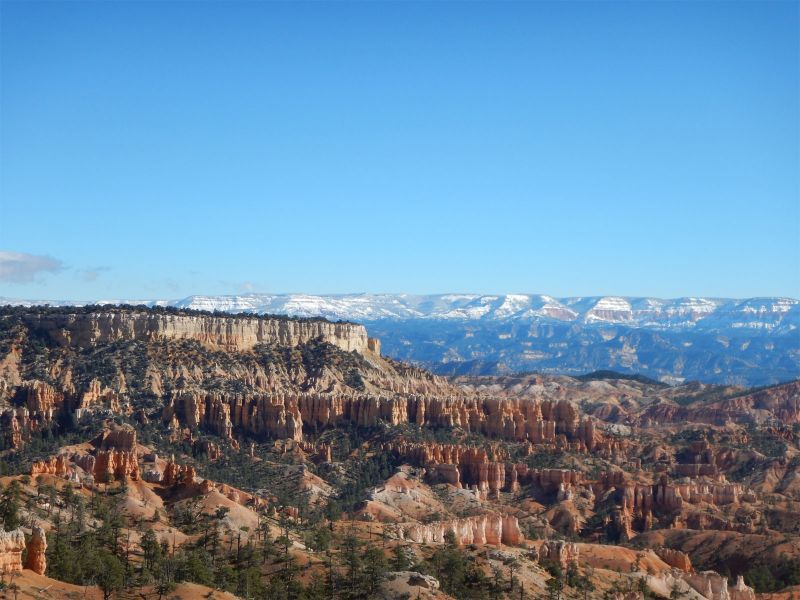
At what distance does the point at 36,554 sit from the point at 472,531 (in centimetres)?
4932

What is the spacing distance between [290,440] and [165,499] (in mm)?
67233

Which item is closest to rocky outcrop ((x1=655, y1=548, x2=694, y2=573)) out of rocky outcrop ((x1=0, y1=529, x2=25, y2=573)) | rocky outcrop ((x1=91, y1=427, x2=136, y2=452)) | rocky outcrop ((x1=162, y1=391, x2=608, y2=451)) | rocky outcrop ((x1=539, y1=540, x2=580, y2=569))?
rocky outcrop ((x1=539, y1=540, x2=580, y2=569))

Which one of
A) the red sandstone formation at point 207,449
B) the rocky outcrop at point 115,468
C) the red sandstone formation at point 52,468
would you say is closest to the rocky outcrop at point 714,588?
the rocky outcrop at point 115,468

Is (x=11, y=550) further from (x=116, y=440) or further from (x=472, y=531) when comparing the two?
(x=116, y=440)

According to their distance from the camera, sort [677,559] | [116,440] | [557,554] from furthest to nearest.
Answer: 1. [116,440]
2. [677,559]
3. [557,554]

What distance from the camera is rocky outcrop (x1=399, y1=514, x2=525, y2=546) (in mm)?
113938

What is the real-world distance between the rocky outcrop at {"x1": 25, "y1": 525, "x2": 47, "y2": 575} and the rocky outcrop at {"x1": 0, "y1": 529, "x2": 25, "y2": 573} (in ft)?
6.78

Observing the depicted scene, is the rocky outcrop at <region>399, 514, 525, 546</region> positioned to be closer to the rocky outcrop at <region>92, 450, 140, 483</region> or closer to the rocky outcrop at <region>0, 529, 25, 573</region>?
the rocky outcrop at <region>92, 450, 140, 483</region>

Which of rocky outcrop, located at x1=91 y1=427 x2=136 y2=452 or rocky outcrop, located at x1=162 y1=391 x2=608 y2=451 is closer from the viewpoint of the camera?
rocky outcrop, located at x1=91 y1=427 x2=136 y2=452

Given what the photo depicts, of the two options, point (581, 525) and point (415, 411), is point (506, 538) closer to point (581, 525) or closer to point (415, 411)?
point (581, 525)

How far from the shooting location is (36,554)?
260 ft

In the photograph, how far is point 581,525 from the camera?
154 metres

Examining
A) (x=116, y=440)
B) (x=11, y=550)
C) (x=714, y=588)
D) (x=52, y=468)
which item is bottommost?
(x=714, y=588)

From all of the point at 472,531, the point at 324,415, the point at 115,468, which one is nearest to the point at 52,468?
the point at 115,468
